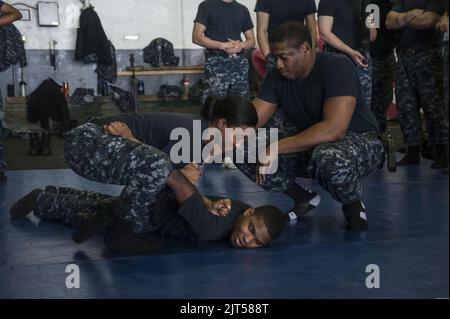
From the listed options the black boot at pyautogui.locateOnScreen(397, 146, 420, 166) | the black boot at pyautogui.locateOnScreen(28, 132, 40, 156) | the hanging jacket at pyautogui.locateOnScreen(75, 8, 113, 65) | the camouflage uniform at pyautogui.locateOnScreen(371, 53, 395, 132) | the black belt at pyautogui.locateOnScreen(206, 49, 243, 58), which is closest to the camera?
the black boot at pyautogui.locateOnScreen(397, 146, 420, 166)

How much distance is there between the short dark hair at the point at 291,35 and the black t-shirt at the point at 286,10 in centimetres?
176

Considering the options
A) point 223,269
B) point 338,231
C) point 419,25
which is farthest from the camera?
point 419,25

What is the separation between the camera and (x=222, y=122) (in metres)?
2.83

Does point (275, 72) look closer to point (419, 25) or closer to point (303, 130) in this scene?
point (303, 130)

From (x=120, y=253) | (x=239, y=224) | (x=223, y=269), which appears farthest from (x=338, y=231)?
(x=120, y=253)

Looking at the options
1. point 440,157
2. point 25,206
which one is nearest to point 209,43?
point 440,157

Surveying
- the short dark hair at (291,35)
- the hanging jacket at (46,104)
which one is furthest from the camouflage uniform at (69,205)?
the hanging jacket at (46,104)

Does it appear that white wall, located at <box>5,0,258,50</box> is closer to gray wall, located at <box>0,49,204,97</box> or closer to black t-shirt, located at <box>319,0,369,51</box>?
gray wall, located at <box>0,49,204,97</box>

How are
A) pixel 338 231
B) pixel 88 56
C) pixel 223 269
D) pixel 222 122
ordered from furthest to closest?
pixel 88 56 → pixel 338 231 → pixel 222 122 → pixel 223 269

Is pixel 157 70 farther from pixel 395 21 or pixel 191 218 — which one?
pixel 191 218

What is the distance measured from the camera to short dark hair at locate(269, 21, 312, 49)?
316 centimetres

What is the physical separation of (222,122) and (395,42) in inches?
134

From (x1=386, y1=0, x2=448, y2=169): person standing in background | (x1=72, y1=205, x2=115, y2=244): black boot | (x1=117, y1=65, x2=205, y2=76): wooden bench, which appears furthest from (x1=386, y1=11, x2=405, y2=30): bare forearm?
(x1=117, y1=65, x2=205, y2=76): wooden bench

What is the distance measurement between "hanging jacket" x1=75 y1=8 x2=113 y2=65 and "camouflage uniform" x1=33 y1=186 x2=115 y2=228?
630cm
